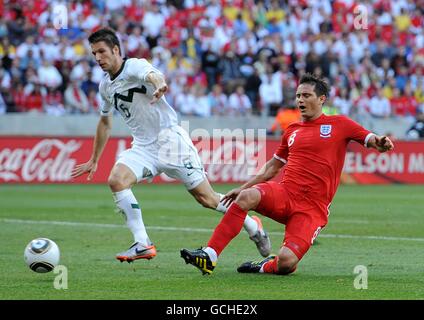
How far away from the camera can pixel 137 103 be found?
10148 millimetres

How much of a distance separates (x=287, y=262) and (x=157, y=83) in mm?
2061

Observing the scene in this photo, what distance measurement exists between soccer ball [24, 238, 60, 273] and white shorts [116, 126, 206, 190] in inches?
60.0

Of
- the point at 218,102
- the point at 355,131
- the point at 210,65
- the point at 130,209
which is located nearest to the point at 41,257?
the point at 130,209

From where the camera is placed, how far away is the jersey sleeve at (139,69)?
31.9 feet

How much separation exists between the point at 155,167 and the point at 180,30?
56.8 ft

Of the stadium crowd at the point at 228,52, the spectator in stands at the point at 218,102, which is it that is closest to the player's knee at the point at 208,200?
the stadium crowd at the point at 228,52

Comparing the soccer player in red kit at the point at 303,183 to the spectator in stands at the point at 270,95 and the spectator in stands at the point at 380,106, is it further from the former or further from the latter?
the spectator in stands at the point at 380,106

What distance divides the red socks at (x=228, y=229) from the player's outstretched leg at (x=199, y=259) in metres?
0.13

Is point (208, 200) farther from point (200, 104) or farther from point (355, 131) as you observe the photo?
point (200, 104)

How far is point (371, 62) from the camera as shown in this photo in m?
29.1

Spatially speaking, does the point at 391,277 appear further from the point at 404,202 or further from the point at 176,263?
the point at 404,202

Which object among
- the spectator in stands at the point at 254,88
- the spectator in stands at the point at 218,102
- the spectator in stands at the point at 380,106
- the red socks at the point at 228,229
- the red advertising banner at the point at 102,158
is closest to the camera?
the red socks at the point at 228,229

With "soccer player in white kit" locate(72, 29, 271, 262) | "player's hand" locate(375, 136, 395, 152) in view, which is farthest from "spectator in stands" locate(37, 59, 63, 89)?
"player's hand" locate(375, 136, 395, 152)
